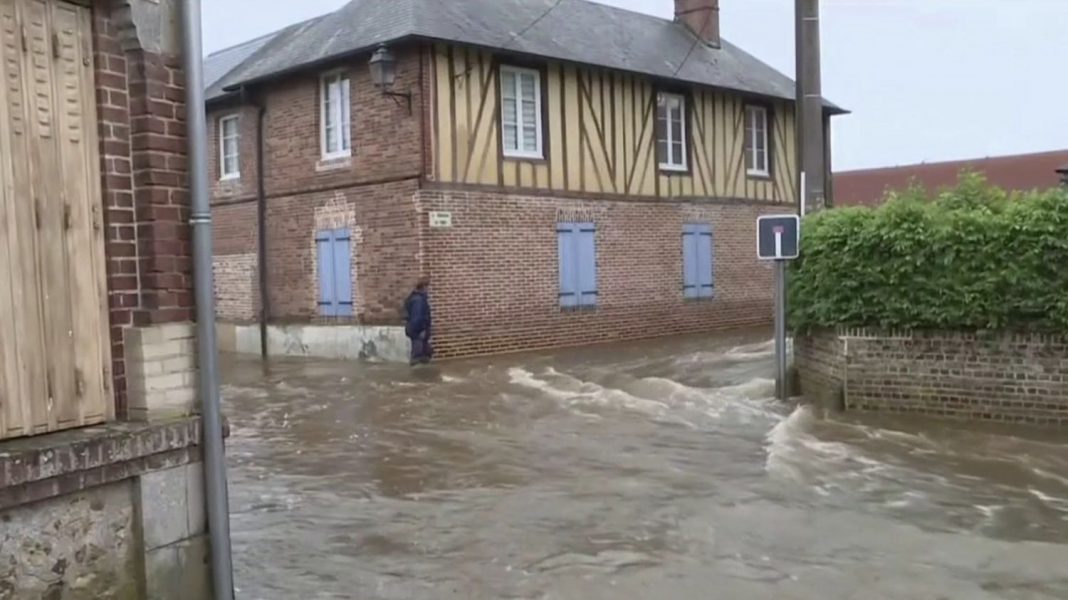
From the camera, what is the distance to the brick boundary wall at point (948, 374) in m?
9.48

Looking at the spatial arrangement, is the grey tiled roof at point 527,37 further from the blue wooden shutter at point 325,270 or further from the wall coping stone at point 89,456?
the wall coping stone at point 89,456

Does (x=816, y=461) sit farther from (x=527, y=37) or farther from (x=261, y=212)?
(x=261, y=212)

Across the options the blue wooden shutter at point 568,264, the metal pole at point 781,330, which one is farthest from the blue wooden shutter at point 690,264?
the metal pole at point 781,330

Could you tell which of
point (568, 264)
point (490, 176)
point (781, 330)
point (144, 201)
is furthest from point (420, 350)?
point (144, 201)

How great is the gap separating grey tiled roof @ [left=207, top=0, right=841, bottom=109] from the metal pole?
6905mm

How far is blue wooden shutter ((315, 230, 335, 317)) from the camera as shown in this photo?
57.1 ft

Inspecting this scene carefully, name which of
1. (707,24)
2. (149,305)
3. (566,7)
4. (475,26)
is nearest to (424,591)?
(149,305)

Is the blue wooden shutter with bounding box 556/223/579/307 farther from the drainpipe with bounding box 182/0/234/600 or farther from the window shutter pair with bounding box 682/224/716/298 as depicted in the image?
the drainpipe with bounding box 182/0/234/600

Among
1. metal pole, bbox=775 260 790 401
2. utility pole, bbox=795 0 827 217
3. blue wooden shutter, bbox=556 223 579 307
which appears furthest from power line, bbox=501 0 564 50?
metal pole, bbox=775 260 790 401

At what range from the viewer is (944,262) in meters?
9.73

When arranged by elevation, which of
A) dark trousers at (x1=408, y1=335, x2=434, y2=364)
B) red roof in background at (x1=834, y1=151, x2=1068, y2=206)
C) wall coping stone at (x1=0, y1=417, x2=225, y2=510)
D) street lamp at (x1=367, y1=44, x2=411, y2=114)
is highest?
street lamp at (x1=367, y1=44, x2=411, y2=114)

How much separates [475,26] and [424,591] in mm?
12830

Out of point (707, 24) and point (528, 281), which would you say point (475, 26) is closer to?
point (528, 281)

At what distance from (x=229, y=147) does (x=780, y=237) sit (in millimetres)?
12281
